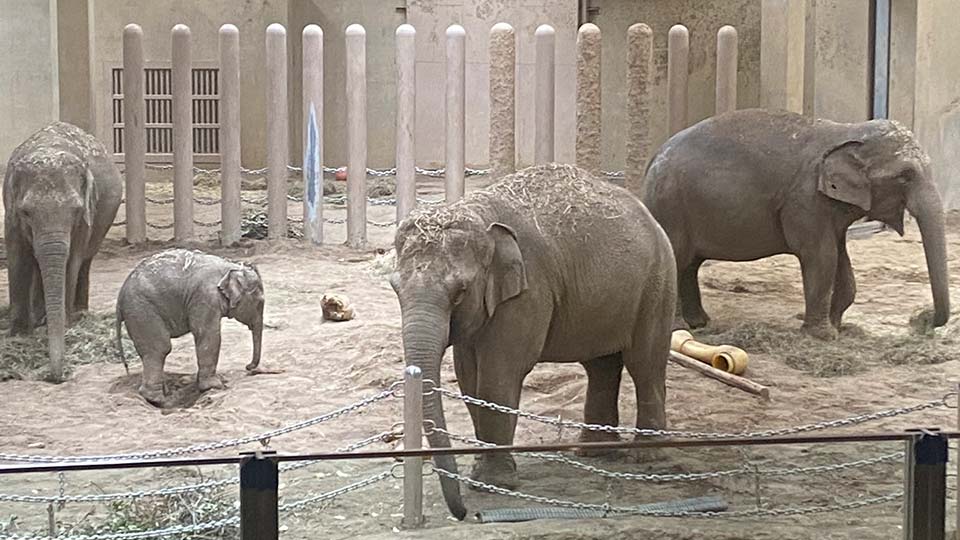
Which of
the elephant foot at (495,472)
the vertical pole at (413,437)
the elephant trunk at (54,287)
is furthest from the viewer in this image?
the elephant trunk at (54,287)

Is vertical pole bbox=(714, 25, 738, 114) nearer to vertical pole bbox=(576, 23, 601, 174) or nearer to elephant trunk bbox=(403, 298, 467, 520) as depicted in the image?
vertical pole bbox=(576, 23, 601, 174)

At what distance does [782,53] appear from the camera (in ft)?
50.3

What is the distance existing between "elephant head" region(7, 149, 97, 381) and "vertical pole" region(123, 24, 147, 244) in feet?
11.0

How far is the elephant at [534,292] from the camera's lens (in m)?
5.63

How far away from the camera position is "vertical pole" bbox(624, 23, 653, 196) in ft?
41.4

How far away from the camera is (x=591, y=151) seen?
12617 millimetres

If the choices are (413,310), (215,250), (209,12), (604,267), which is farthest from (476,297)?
(209,12)

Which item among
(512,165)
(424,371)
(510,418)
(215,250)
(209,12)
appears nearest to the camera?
(424,371)

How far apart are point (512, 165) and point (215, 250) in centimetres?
255

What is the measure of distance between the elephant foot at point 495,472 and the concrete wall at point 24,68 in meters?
11.8

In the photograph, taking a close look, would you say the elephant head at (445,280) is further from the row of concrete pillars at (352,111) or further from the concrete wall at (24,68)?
the concrete wall at (24,68)

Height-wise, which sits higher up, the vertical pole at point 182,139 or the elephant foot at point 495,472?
the vertical pole at point 182,139

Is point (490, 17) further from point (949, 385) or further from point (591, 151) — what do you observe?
point (949, 385)

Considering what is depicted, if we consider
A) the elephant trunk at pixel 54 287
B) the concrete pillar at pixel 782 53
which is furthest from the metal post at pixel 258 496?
the concrete pillar at pixel 782 53
